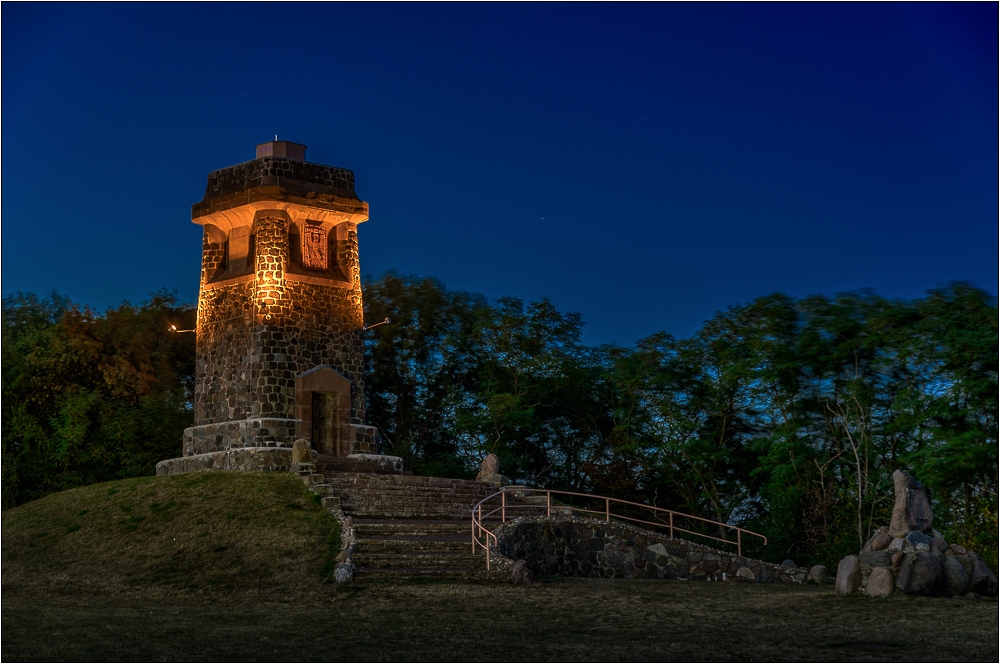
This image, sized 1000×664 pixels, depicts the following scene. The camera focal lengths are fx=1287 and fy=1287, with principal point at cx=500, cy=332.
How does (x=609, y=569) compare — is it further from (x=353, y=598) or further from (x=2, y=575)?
(x=2, y=575)

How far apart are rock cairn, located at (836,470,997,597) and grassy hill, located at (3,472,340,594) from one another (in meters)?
8.88

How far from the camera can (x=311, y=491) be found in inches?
1070

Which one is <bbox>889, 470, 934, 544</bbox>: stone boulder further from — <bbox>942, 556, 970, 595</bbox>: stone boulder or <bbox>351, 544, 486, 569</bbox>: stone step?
<bbox>351, 544, 486, 569</bbox>: stone step

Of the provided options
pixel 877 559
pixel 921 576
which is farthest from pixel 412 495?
pixel 921 576

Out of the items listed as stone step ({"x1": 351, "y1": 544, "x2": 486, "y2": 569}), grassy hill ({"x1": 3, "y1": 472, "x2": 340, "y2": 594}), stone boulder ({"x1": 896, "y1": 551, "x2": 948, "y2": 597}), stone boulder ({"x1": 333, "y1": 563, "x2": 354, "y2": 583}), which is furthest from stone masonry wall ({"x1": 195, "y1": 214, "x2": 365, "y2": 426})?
stone boulder ({"x1": 896, "y1": 551, "x2": 948, "y2": 597})

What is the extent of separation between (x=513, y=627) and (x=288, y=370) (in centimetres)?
1664

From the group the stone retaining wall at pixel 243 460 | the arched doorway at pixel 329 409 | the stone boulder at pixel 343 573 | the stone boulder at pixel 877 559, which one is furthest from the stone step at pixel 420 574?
the arched doorway at pixel 329 409

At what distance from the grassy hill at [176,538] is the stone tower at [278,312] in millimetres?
2517

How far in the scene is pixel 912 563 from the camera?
823 inches

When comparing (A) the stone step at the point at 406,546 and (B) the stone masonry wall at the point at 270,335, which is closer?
(A) the stone step at the point at 406,546

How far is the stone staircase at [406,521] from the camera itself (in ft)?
70.9

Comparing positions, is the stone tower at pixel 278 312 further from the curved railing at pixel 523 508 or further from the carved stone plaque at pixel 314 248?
the curved railing at pixel 523 508

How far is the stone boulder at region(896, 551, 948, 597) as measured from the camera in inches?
816

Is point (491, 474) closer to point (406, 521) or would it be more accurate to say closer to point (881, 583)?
point (406, 521)
